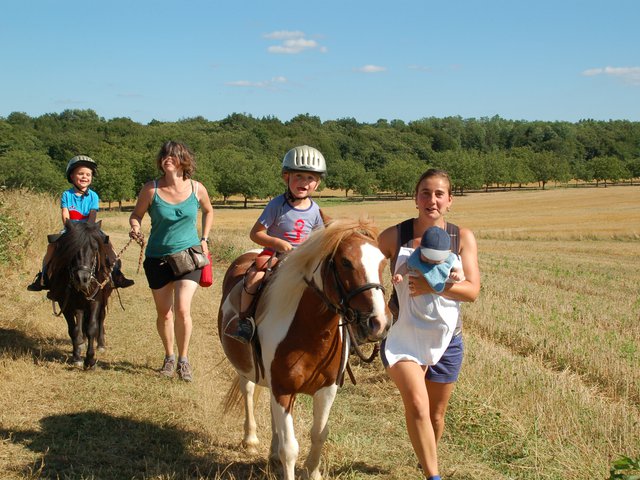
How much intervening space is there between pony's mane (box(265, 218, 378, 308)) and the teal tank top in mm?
2649

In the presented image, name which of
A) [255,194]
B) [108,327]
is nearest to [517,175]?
[255,194]

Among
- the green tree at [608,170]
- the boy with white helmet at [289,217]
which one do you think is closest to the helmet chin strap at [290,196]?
the boy with white helmet at [289,217]

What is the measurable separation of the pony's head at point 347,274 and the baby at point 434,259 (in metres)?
0.21

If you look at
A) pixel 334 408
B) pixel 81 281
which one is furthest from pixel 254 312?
pixel 81 281

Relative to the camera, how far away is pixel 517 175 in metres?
105

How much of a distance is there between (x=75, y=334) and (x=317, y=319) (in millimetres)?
4533

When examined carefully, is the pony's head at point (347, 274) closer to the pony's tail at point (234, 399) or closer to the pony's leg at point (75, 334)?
the pony's tail at point (234, 399)

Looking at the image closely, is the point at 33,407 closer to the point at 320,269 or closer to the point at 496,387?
the point at 320,269

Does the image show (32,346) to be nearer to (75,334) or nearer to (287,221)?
(75,334)

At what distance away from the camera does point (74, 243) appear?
291 inches

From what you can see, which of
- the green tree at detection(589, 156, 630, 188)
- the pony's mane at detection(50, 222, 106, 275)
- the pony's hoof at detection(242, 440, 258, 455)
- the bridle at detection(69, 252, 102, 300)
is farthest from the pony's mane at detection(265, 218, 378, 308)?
the green tree at detection(589, 156, 630, 188)

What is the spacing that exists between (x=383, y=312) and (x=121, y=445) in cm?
273

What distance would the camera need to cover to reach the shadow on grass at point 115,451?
4.54 metres

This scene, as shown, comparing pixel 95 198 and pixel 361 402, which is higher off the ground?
pixel 95 198
